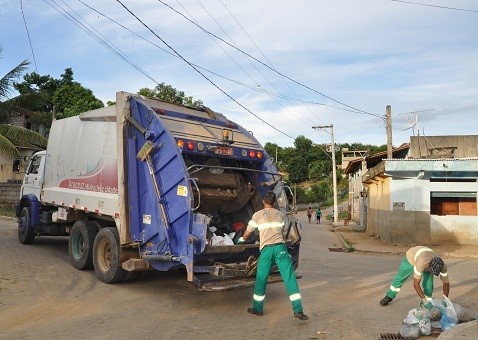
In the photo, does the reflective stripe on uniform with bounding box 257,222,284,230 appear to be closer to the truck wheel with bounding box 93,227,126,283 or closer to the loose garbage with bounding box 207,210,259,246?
the loose garbage with bounding box 207,210,259,246

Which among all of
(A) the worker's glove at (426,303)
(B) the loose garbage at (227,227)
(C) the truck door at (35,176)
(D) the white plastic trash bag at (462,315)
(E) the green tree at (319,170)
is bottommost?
(D) the white plastic trash bag at (462,315)

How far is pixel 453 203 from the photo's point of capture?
17.2m

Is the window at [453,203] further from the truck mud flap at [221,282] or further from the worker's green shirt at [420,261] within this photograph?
the truck mud flap at [221,282]

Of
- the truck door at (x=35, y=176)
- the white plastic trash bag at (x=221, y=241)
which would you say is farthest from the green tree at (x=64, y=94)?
the white plastic trash bag at (x=221, y=241)

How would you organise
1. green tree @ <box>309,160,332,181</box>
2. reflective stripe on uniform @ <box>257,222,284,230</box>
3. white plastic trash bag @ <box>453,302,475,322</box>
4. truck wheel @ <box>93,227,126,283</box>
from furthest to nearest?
1. green tree @ <box>309,160,332,181</box>
2. truck wheel @ <box>93,227,126,283</box>
3. reflective stripe on uniform @ <box>257,222,284,230</box>
4. white plastic trash bag @ <box>453,302,475,322</box>

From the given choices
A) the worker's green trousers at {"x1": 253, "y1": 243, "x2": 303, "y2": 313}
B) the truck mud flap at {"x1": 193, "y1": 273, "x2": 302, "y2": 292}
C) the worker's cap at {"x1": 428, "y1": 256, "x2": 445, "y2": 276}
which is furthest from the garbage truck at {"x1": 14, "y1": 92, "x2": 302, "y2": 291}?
the worker's cap at {"x1": 428, "y1": 256, "x2": 445, "y2": 276}

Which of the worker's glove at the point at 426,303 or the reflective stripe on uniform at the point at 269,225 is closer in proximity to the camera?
the worker's glove at the point at 426,303

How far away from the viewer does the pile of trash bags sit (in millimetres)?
5172

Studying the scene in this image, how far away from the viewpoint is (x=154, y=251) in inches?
263

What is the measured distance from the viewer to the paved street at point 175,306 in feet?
17.6

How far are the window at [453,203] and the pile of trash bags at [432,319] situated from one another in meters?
12.0

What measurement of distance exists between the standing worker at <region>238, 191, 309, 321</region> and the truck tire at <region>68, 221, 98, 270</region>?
3353 mm

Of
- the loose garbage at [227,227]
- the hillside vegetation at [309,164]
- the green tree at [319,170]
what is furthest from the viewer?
the green tree at [319,170]

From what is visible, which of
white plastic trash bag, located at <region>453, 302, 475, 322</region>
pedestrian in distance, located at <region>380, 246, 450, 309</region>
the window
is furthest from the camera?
the window
